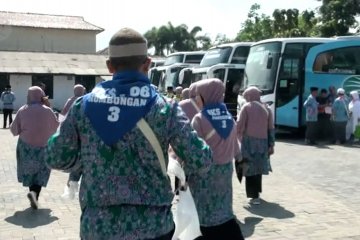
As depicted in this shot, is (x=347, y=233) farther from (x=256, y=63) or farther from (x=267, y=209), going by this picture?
(x=256, y=63)

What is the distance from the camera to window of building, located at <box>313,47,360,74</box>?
1727 centimetres

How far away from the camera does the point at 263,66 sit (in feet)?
57.5

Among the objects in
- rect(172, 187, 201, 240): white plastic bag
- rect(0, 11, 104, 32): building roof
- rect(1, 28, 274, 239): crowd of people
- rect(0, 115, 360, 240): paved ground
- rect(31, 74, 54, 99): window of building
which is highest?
rect(0, 11, 104, 32): building roof

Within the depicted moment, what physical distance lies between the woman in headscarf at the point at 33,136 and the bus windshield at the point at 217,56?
14.4 m

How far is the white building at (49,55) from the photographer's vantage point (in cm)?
3722

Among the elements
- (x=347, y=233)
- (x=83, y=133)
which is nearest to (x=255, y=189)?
(x=347, y=233)

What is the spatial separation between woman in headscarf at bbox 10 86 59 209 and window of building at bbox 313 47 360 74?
11455mm

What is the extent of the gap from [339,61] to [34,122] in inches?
489

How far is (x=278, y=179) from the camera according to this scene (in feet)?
34.0

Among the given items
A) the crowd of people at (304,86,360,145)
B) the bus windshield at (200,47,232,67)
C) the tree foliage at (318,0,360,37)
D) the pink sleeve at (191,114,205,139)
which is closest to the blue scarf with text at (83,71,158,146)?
the pink sleeve at (191,114,205,139)

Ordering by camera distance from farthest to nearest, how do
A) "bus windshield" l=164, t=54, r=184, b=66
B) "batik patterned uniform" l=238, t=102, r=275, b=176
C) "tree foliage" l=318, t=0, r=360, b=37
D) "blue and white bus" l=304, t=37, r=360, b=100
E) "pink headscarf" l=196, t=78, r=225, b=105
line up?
"tree foliage" l=318, t=0, r=360, b=37 → "bus windshield" l=164, t=54, r=184, b=66 → "blue and white bus" l=304, t=37, r=360, b=100 → "batik patterned uniform" l=238, t=102, r=275, b=176 → "pink headscarf" l=196, t=78, r=225, b=105

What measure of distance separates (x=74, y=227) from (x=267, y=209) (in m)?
2.75

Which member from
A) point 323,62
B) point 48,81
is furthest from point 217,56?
point 48,81

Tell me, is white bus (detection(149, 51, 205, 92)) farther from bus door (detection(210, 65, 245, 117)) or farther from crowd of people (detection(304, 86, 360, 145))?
crowd of people (detection(304, 86, 360, 145))
